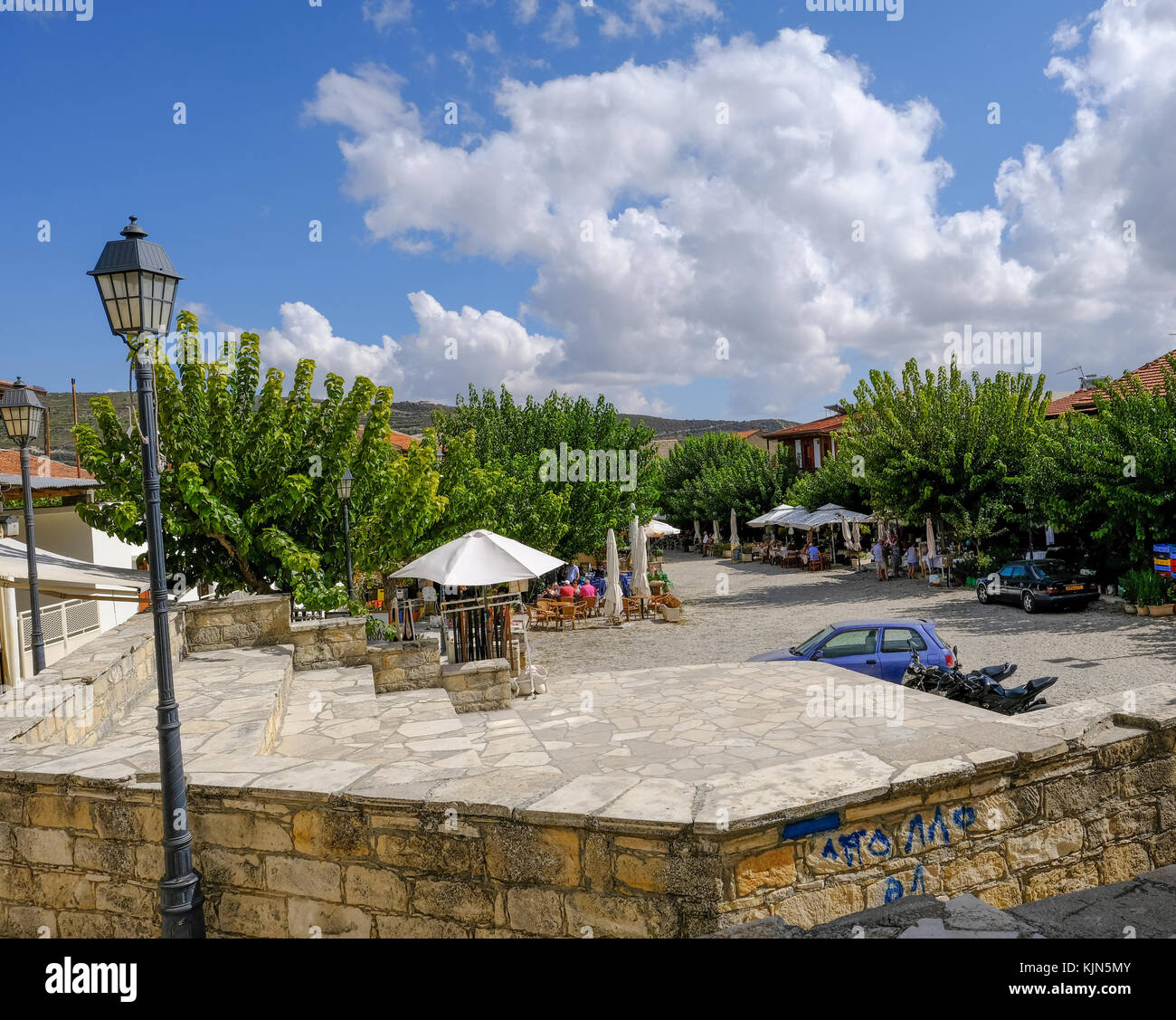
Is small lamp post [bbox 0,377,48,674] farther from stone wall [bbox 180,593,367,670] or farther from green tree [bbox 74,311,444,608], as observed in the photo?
stone wall [bbox 180,593,367,670]

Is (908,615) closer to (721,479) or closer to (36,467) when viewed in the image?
(721,479)

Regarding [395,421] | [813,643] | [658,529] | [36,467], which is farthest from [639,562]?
[395,421]

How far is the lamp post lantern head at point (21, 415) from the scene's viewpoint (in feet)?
31.7

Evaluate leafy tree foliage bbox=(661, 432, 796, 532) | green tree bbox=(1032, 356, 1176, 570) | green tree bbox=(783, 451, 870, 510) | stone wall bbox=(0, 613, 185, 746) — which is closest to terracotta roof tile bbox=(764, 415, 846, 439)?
leafy tree foliage bbox=(661, 432, 796, 532)

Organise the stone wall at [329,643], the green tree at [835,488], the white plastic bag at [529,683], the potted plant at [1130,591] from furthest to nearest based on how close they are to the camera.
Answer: the green tree at [835,488]
the potted plant at [1130,591]
the stone wall at [329,643]
the white plastic bag at [529,683]

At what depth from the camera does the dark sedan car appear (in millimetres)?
17844

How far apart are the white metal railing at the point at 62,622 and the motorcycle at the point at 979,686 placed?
1240 cm

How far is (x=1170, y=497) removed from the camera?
55.1 feet

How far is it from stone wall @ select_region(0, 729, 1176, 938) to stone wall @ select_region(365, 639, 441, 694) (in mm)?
4534

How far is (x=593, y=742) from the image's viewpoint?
24.3 feet

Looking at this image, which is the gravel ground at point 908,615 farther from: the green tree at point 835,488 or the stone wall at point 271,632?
the green tree at point 835,488

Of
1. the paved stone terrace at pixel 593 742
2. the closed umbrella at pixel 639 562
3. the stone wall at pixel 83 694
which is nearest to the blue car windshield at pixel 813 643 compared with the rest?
the paved stone terrace at pixel 593 742

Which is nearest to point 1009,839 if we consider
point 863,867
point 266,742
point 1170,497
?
point 863,867

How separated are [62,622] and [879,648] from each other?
13.9m
